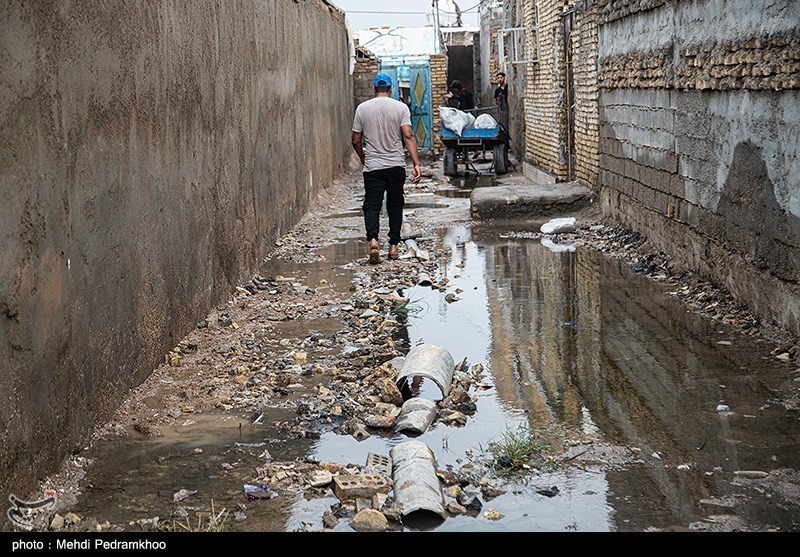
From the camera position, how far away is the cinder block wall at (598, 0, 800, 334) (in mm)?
6414

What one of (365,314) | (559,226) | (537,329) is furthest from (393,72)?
(537,329)

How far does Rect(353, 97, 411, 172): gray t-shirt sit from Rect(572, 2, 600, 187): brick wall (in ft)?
12.1

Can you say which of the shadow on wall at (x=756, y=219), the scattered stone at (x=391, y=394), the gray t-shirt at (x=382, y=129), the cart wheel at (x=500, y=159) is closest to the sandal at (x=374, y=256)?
the gray t-shirt at (x=382, y=129)

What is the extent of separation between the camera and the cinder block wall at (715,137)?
253 inches

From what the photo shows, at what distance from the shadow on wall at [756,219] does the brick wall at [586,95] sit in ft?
17.7

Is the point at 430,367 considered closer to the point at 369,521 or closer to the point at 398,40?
the point at 369,521

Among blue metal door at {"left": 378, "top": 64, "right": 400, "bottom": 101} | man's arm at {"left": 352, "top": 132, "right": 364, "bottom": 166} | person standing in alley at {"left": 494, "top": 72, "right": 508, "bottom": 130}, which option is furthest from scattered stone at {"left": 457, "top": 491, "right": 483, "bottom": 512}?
blue metal door at {"left": 378, "top": 64, "right": 400, "bottom": 101}

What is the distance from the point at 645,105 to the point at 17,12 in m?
7.61

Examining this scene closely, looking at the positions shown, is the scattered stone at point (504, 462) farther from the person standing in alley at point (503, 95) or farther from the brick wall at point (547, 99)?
the person standing in alley at point (503, 95)

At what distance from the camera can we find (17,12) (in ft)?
12.8

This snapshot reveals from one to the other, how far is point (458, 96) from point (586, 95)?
55.1 feet

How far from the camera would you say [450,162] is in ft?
66.9
